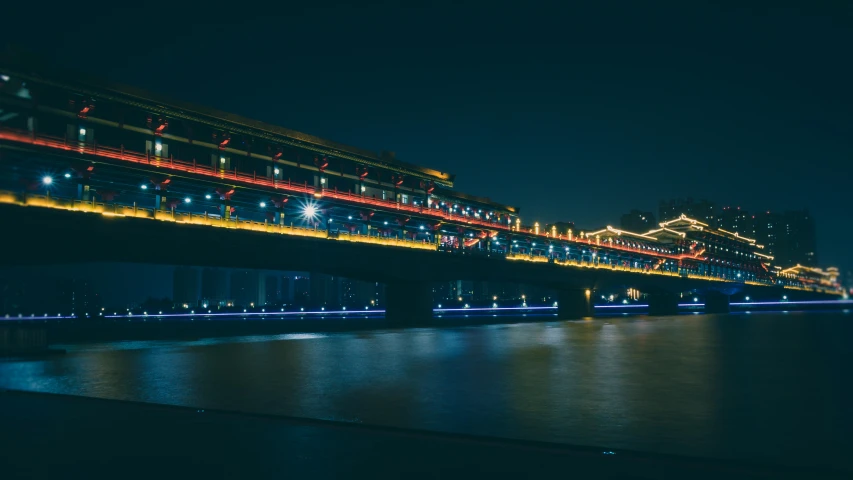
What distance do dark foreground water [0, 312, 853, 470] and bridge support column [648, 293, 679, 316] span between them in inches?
5030

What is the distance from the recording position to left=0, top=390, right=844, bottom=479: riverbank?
28.1 feet

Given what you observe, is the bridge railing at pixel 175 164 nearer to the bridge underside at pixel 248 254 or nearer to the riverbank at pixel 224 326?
the bridge underside at pixel 248 254

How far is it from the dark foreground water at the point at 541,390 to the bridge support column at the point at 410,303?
159 ft

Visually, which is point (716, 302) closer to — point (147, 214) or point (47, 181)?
point (147, 214)

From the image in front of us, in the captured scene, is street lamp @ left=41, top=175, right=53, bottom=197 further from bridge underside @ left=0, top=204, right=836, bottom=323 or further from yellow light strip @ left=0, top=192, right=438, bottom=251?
bridge underside @ left=0, top=204, right=836, bottom=323

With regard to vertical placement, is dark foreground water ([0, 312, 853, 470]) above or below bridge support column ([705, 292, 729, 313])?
above

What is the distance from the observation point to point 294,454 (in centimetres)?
969

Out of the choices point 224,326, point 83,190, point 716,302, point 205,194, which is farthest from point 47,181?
point 716,302

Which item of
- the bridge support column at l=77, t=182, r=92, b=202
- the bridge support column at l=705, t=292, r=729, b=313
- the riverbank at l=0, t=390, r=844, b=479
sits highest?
the bridge support column at l=77, t=182, r=92, b=202

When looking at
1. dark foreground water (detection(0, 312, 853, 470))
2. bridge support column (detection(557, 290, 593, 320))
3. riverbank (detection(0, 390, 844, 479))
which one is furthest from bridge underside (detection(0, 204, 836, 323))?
riverbank (detection(0, 390, 844, 479))

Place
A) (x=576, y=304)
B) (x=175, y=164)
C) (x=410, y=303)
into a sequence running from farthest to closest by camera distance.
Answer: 1. (x=576, y=304)
2. (x=410, y=303)
3. (x=175, y=164)

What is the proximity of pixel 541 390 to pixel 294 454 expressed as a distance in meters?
9.54

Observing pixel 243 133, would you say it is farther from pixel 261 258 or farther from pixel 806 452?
pixel 806 452

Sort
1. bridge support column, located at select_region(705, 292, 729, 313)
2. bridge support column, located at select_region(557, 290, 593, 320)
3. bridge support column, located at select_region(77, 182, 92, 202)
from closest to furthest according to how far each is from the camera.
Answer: bridge support column, located at select_region(77, 182, 92, 202) < bridge support column, located at select_region(557, 290, 593, 320) < bridge support column, located at select_region(705, 292, 729, 313)
